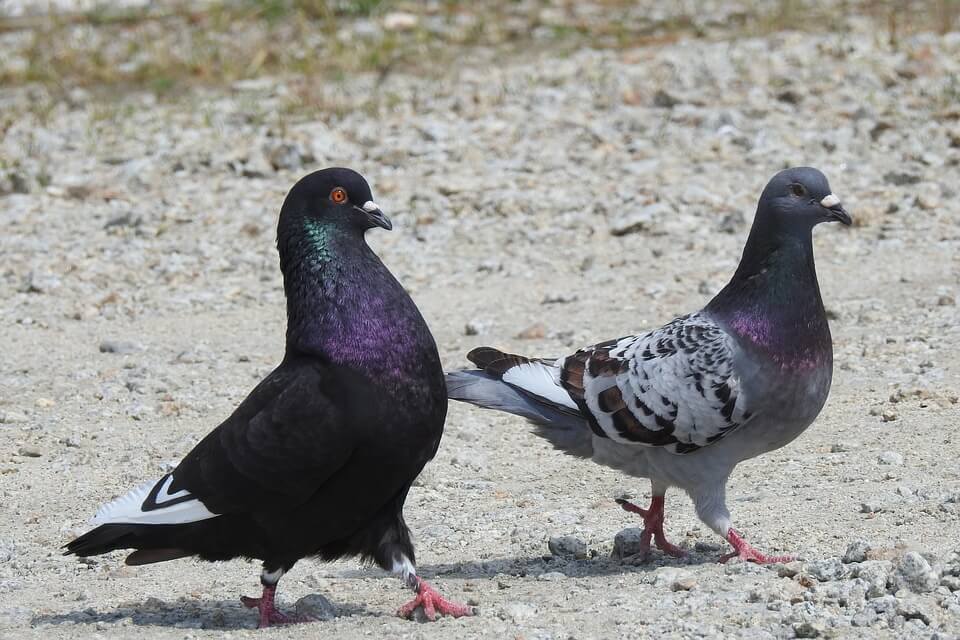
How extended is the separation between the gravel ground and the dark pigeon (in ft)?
0.87

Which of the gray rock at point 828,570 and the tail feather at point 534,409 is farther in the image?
the tail feather at point 534,409

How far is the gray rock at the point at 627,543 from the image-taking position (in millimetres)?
5246

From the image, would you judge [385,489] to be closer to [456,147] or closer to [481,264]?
[481,264]

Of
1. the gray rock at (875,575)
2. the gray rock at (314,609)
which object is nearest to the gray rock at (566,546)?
the gray rock at (314,609)

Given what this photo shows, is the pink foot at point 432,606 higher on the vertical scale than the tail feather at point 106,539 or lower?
lower

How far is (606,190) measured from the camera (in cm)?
979

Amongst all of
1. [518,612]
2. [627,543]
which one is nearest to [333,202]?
[518,612]

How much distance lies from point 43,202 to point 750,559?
6803mm

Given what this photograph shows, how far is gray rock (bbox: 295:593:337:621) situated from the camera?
475 cm

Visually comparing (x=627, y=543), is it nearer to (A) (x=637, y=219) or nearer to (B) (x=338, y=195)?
(B) (x=338, y=195)

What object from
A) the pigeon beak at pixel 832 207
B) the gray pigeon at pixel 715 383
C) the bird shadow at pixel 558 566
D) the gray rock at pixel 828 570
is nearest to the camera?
the gray rock at pixel 828 570

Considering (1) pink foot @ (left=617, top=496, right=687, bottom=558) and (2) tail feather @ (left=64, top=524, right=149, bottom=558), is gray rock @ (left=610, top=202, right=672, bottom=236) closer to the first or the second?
(1) pink foot @ (left=617, top=496, right=687, bottom=558)

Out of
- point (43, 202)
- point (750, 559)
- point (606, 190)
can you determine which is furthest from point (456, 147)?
point (750, 559)

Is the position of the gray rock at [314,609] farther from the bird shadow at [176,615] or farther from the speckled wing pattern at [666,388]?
the speckled wing pattern at [666,388]
